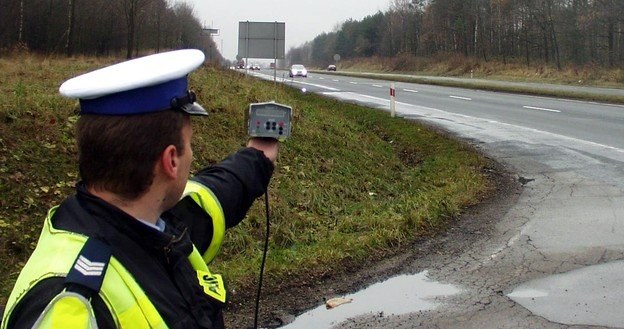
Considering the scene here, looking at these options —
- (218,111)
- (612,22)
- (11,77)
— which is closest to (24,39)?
(11,77)

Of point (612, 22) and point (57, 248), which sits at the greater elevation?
point (612, 22)

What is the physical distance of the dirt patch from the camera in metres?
4.50

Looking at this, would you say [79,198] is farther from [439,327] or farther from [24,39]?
[24,39]

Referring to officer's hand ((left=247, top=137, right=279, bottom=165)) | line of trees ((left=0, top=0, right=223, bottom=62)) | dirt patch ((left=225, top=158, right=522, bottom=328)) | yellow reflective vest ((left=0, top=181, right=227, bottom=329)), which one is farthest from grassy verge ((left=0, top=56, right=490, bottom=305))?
line of trees ((left=0, top=0, right=223, bottom=62))

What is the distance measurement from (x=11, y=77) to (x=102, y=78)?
13139 mm

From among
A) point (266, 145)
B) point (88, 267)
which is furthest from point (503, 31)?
point (88, 267)

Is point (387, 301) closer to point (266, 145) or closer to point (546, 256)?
point (546, 256)

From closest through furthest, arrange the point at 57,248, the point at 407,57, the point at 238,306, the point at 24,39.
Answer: the point at 57,248
the point at 238,306
the point at 24,39
the point at 407,57

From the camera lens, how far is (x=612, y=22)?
49.3 metres

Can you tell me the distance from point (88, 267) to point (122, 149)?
12.0 inches

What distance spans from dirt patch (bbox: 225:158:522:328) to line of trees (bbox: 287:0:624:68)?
43851 mm

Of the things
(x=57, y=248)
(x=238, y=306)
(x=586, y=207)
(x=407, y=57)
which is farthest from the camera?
(x=407, y=57)

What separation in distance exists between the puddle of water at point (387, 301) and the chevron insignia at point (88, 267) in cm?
308

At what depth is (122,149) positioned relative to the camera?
4.87 feet
